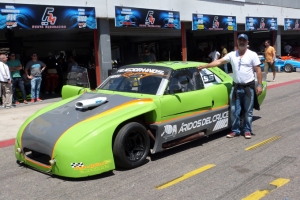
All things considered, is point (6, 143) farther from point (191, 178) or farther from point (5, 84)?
point (5, 84)

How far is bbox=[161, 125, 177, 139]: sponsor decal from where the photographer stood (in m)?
5.34

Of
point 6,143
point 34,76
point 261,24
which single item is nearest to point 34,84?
point 34,76

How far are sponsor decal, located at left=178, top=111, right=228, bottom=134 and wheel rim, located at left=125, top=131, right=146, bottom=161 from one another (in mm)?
741

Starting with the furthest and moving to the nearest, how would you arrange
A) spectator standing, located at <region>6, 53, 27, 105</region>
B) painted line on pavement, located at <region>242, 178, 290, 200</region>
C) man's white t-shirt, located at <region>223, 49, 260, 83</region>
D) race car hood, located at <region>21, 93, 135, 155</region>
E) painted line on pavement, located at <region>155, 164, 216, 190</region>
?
spectator standing, located at <region>6, 53, 27, 105</region> → man's white t-shirt, located at <region>223, 49, 260, 83</region> → race car hood, located at <region>21, 93, 135, 155</region> → painted line on pavement, located at <region>155, 164, 216, 190</region> → painted line on pavement, located at <region>242, 178, 290, 200</region>

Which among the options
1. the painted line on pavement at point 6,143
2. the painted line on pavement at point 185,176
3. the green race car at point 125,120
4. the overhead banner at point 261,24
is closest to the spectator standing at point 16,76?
the painted line on pavement at point 6,143

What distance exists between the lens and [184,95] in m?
5.82

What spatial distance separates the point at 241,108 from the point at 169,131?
1.86 m

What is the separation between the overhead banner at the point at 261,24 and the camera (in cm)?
2073

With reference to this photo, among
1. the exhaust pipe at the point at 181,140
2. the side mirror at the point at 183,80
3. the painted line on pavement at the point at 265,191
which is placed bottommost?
the painted line on pavement at the point at 265,191

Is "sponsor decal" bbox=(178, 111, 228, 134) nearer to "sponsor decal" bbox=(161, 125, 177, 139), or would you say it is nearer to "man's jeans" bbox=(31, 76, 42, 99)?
"sponsor decal" bbox=(161, 125, 177, 139)

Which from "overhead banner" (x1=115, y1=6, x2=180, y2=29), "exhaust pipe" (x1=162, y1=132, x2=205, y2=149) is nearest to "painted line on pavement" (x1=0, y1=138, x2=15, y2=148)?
"exhaust pipe" (x1=162, y1=132, x2=205, y2=149)

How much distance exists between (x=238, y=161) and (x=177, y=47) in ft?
72.4

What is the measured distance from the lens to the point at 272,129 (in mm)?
7109

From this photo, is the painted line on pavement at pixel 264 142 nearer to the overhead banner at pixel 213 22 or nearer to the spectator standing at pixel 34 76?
the spectator standing at pixel 34 76
